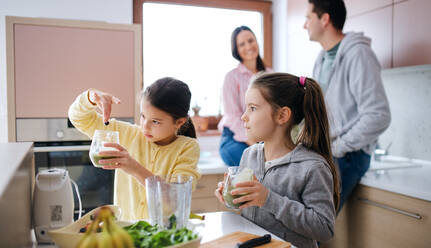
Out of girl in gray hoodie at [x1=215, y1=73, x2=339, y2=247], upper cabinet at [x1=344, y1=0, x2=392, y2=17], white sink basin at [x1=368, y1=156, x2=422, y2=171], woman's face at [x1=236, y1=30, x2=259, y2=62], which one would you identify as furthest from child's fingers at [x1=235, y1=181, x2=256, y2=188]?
woman's face at [x1=236, y1=30, x2=259, y2=62]

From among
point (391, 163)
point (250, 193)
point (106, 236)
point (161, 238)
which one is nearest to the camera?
point (106, 236)

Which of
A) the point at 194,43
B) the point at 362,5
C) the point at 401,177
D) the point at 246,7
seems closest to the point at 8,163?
the point at 401,177

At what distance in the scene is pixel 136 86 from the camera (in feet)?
7.83

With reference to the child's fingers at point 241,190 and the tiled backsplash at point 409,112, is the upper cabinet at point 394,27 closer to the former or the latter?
the tiled backsplash at point 409,112

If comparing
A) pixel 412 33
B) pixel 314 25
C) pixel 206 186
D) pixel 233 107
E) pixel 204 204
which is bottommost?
pixel 204 204

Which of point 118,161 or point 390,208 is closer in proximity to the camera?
point 118,161

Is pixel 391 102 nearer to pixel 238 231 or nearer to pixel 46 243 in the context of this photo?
pixel 238 231

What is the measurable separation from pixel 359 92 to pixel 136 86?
1.30 m

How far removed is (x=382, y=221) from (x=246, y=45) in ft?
4.67

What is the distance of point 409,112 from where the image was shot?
250 cm

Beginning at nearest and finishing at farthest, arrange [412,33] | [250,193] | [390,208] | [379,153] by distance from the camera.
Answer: [250,193], [390,208], [412,33], [379,153]

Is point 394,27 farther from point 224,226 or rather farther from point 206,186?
point 224,226

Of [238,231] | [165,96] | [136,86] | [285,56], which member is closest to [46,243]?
[238,231]

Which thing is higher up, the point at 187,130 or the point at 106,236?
the point at 187,130
